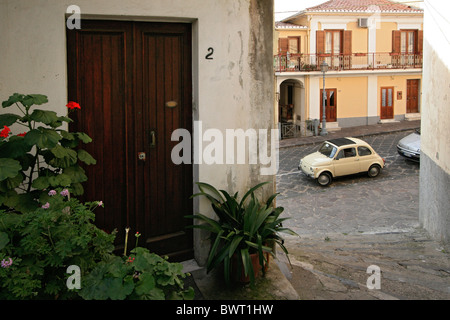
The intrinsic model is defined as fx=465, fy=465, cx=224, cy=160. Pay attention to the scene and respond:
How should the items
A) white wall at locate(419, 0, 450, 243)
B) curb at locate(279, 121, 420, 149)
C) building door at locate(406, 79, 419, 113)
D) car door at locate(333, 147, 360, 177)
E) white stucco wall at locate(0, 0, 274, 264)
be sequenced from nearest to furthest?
white stucco wall at locate(0, 0, 274, 264)
white wall at locate(419, 0, 450, 243)
car door at locate(333, 147, 360, 177)
curb at locate(279, 121, 420, 149)
building door at locate(406, 79, 419, 113)

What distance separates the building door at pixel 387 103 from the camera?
2761 centimetres

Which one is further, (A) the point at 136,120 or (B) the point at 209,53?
(B) the point at 209,53

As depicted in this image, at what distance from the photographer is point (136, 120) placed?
4.57 m

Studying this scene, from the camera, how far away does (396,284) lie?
484 centimetres

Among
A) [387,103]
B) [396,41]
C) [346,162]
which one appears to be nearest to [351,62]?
[396,41]

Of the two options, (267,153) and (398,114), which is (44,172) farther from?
(398,114)

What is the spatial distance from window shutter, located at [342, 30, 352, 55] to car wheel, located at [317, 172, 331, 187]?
13.4 m

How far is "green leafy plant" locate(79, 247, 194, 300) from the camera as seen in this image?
2939 mm

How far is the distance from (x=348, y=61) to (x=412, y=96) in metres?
4.97

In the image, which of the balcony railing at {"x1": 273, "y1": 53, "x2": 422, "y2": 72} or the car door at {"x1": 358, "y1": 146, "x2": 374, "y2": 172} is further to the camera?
the balcony railing at {"x1": 273, "y1": 53, "x2": 422, "y2": 72}

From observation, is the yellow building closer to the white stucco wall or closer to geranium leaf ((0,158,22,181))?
the white stucco wall

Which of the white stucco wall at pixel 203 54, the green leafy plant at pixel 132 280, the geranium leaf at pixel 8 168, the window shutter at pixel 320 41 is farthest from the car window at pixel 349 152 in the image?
the geranium leaf at pixel 8 168

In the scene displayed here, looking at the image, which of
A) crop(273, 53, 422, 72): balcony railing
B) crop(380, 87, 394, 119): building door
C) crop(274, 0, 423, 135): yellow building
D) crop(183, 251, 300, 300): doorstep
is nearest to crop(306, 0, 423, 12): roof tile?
crop(274, 0, 423, 135): yellow building

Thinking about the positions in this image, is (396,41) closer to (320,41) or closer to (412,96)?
(412,96)
